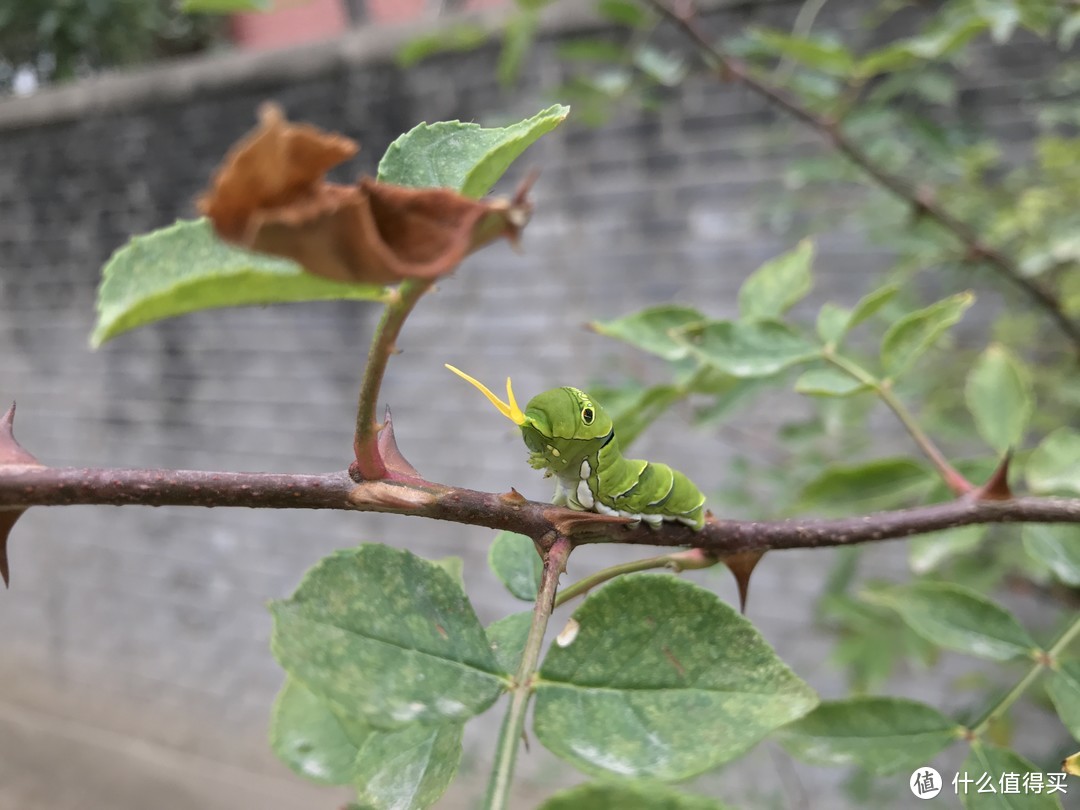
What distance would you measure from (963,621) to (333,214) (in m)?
0.57

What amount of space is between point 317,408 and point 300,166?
7.99 feet

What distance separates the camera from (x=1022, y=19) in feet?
2.44

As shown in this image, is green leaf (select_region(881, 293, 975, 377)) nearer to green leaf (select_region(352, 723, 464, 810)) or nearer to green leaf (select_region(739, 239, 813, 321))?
green leaf (select_region(739, 239, 813, 321))

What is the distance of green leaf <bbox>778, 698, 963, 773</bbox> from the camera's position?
0.52m

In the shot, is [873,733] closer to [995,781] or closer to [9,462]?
[995,781]

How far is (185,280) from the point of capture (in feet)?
0.75

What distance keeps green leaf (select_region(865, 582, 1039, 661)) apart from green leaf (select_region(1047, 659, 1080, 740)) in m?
0.03

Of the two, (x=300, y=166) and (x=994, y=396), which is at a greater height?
(x=994, y=396)

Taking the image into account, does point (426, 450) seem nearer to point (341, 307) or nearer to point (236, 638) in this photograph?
point (341, 307)

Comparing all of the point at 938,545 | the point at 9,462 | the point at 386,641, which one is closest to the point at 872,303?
the point at 938,545

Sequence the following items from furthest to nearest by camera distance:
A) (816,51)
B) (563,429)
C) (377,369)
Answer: (816,51), (563,429), (377,369)

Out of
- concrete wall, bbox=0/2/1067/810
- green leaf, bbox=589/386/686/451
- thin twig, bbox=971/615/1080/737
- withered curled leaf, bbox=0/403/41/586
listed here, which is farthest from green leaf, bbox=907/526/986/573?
concrete wall, bbox=0/2/1067/810

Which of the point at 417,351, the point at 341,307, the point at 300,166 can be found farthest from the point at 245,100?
the point at 300,166

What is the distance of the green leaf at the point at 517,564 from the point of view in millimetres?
459
